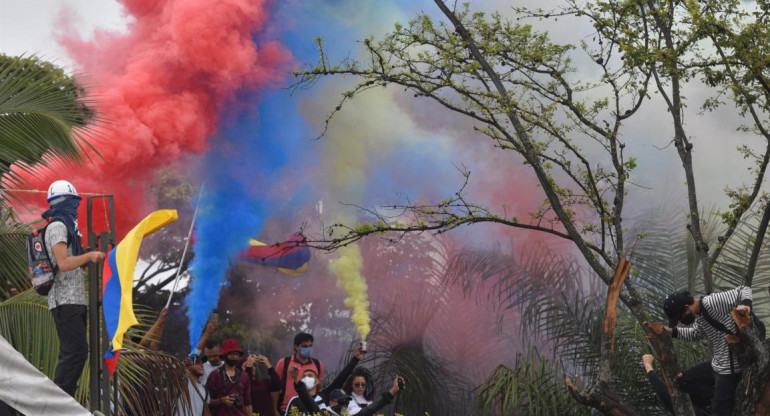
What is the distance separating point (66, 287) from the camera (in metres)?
7.84

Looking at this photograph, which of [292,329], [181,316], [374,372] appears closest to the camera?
[374,372]

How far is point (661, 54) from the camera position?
39.0ft

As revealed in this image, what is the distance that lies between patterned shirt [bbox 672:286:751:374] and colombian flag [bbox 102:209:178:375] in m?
4.51

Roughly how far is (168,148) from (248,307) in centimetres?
470

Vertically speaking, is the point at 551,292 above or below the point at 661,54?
below

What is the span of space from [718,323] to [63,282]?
5.19 m

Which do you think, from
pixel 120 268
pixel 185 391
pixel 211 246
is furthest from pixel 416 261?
pixel 120 268

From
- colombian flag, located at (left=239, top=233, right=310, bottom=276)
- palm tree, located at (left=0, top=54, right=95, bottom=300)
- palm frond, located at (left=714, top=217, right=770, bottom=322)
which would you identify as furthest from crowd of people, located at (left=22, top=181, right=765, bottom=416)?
colombian flag, located at (left=239, top=233, right=310, bottom=276)

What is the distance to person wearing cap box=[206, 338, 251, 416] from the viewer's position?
11156 mm

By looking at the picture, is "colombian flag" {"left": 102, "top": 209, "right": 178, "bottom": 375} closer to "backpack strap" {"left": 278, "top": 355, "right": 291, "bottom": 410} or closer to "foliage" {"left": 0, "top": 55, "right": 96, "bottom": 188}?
"foliage" {"left": 0, "top": 55, "right": 96, "bottom": 188}

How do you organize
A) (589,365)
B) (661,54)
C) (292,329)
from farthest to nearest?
(292,329) < (589,365) < (661,54)

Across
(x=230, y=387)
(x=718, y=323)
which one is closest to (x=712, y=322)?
(x=718, y=323)

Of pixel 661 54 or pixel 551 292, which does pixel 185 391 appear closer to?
pixel 661 54

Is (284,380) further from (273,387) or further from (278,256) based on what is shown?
(278,256)
